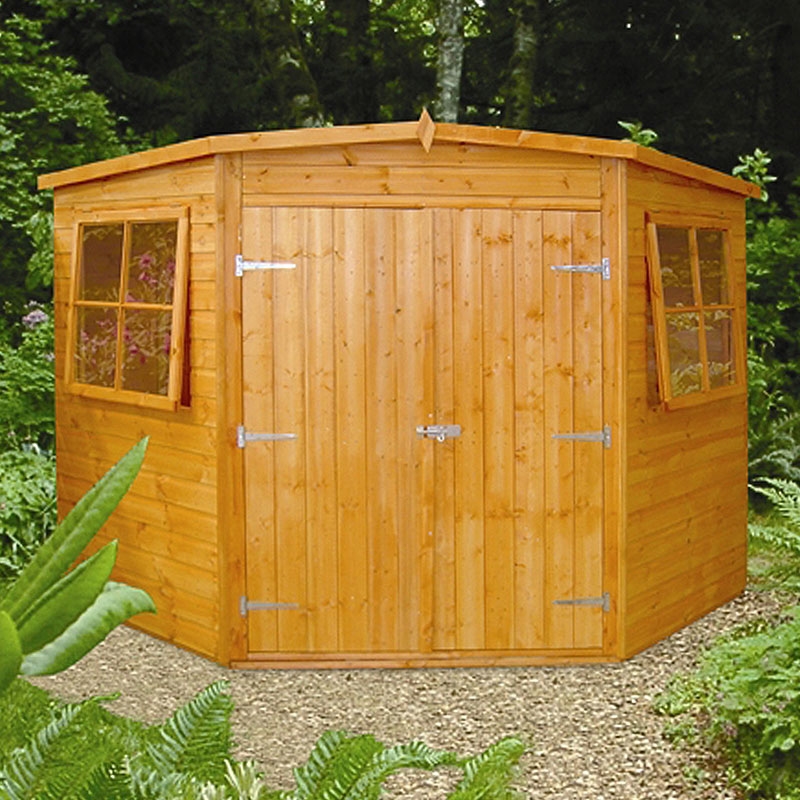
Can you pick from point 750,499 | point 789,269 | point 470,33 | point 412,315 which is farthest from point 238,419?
point 470,33

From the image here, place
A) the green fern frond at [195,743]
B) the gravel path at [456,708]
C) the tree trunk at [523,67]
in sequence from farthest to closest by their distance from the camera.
→ 1. the tree trunk at [523,67]
2. the gravel path at [456,708]
3. the green fern frond at [195,743]

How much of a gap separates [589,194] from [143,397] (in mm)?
2394

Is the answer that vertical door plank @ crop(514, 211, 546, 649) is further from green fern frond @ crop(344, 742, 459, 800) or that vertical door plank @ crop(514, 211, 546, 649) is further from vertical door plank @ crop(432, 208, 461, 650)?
green fern frond @ crop(344, 742, 459, 800)

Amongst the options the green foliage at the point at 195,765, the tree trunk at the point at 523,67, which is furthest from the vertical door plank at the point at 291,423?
the tree trunk at the point at 523,67

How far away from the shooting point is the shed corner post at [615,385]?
6289 mm

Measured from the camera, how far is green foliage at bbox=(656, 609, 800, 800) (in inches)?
184

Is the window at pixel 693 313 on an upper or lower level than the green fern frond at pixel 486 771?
upper

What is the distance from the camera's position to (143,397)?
262 inches

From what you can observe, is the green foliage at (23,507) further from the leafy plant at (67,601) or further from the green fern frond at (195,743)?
the leafy plant at (67,601)

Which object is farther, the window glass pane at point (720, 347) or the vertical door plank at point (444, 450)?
the window glass pane at point (720, 347)

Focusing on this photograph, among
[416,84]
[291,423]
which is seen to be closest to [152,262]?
[291,423]

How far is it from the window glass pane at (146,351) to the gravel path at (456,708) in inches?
51.5

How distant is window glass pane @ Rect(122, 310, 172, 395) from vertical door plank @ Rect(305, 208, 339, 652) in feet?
2.50

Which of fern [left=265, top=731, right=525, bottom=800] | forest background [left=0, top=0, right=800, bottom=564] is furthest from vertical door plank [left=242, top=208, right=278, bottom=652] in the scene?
fern [left=265, top=731, right=525, bottom=800]
